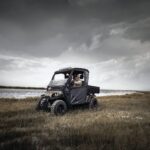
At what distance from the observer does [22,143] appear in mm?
4598

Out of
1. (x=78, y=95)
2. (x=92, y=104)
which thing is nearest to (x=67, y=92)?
(x=78, y=95)

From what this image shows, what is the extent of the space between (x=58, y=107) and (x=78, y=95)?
5.82 feet

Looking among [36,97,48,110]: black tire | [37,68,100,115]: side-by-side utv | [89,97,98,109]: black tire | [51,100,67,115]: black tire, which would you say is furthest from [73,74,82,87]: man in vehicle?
[36,97,48,110]: black tire

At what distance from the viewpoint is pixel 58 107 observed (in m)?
9.50

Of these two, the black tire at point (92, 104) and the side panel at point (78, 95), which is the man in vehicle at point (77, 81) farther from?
the black tire at point (92, 104)

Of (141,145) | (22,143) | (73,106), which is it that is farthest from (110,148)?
A: (73,106)

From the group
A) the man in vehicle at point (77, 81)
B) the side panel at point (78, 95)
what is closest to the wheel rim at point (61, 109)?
the side panel at point (78, 95)

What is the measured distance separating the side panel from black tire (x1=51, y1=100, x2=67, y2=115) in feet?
2.64

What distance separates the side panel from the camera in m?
10.5

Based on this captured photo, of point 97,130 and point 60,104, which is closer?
point 97,130

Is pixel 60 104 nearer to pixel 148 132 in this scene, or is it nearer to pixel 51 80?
pixel 51 80

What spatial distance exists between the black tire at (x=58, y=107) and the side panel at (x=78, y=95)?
80cm

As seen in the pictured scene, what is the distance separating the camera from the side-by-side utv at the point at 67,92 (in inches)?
385

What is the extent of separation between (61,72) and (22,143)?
7.21 m
